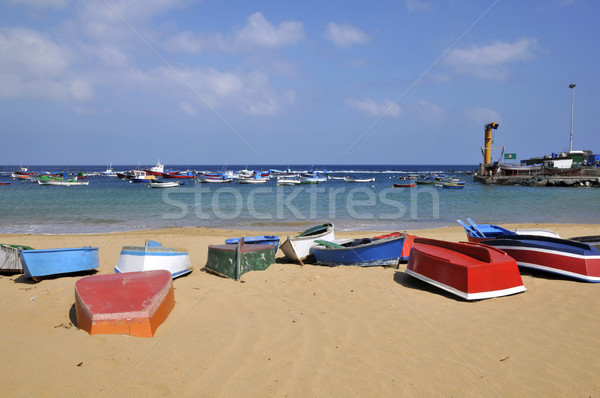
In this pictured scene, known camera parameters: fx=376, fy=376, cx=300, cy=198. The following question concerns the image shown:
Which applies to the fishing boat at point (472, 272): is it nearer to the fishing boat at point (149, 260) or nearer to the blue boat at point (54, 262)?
the fishing boat at point (149, 260)

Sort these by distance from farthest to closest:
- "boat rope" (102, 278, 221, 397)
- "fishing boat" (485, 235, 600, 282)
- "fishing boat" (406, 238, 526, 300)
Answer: "fishing boat" (485, 235, 600, 282) → "fishing boat" (406, 238, 526, 300) → "boat rope" (102, 278, 221, 397)

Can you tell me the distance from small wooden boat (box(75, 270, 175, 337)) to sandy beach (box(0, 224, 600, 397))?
0.49 feet

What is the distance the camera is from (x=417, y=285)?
8133 millimetres

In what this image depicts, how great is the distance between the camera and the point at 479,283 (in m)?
6.91

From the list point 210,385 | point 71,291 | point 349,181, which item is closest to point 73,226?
point 71,291

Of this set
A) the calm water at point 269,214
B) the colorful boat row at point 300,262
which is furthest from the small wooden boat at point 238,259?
the calm water at point 269,214

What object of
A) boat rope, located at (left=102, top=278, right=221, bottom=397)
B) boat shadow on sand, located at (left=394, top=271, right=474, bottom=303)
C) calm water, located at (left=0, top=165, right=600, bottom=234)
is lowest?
calm water, located at (left=0, top=165, right=600, bottom=234)

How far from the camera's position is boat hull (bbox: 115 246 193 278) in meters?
8.53

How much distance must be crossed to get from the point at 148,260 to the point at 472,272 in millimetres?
6815

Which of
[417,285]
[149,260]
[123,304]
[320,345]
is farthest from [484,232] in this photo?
[123,304]

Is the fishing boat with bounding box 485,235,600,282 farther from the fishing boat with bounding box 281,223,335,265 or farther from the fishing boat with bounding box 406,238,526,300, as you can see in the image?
the fishing boat with bounding box 281,223,335,265

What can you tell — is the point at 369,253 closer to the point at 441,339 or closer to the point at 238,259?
the point at 238,259

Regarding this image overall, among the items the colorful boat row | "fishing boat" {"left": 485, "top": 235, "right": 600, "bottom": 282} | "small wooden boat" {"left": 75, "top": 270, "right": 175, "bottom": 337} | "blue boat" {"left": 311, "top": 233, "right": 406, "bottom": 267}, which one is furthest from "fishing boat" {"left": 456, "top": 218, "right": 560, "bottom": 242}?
"small wooden boat" {"left": 75, "top": 270, "right": 175, "bottom": 337}

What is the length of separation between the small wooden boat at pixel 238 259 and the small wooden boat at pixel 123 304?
2.77m
